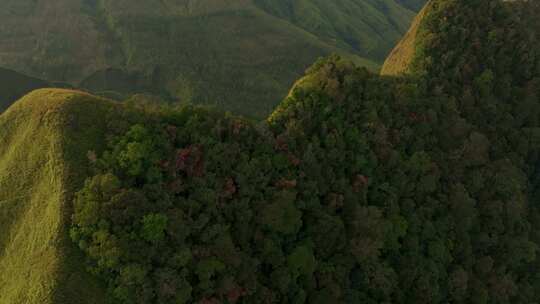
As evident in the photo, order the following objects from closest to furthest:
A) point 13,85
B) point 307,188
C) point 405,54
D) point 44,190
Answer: point 44,190 → point 307,188 → point 405,54 → point 13,85

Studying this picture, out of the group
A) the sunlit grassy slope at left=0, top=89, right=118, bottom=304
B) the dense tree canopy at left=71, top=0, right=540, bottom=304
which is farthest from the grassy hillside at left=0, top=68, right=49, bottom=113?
the dense tree canopy at left=71, top=0, right=540, bottom=304

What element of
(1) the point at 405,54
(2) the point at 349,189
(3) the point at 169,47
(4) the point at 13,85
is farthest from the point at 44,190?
(3) the point at 169,47

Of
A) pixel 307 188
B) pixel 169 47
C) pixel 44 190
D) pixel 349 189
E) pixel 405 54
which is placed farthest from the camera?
pixel 169 47

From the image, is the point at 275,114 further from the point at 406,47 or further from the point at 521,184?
the point at 521,184

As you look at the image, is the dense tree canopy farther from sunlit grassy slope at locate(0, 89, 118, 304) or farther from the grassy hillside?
the grassy hillside

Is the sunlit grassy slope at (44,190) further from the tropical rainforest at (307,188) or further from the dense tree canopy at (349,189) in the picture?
the dense tree canopy at (349,189)

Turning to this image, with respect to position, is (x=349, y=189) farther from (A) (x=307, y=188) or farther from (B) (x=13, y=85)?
(B) (x=13, y=85)
